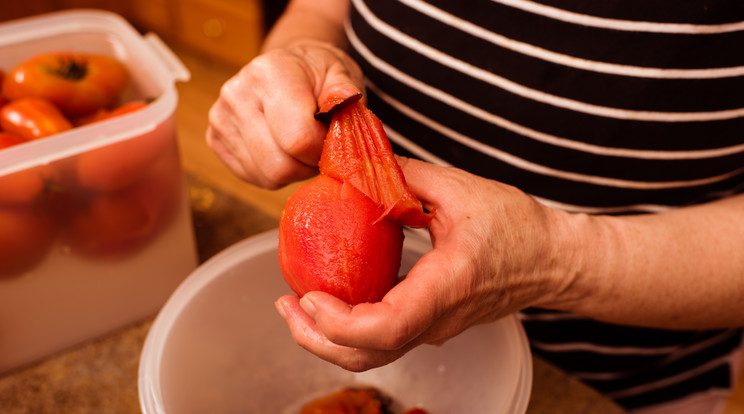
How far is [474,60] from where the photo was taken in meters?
0.67

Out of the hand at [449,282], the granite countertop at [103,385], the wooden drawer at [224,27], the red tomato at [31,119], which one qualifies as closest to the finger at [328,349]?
the hand at [449,282]

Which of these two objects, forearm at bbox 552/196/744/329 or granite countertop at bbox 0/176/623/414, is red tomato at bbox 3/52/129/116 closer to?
granite countertop at bbox 0/176/623/414

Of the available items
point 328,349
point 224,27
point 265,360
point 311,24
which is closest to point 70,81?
point 311,24

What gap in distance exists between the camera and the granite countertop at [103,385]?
2.06 ft

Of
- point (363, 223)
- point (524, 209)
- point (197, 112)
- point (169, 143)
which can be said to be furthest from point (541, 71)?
point (197, 112)

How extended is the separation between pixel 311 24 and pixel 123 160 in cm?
33

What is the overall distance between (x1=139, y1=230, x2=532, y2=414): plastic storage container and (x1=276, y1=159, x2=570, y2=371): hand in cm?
9

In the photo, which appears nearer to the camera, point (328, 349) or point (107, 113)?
point (328, 349)

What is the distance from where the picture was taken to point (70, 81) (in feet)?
2.45

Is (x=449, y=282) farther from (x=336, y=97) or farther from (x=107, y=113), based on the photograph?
(x=107, y=113)

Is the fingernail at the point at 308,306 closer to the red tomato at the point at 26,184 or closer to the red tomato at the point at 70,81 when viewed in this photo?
the red tomato at the point at 26,184

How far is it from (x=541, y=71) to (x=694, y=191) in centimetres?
25

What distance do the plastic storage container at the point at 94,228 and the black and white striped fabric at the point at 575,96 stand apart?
301 millimetres

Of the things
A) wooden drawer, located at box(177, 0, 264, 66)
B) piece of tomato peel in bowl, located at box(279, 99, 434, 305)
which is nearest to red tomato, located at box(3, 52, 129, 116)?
piece of tomato peel in bowl, located at box(279, 99, 434, 305)
